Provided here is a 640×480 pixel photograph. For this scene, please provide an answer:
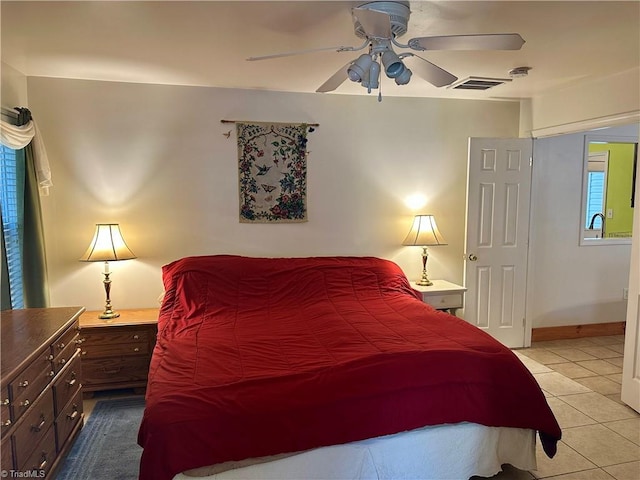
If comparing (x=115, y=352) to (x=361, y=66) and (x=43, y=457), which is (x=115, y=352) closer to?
(x=43, y=457)

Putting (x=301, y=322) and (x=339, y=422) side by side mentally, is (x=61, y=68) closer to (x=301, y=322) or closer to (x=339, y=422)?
(x=301, y=322)

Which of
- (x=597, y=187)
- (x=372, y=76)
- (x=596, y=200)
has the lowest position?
(x=596, y=200)

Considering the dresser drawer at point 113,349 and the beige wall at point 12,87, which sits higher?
the beige wall at point 12,87

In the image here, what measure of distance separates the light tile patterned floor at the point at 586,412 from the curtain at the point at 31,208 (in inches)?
126

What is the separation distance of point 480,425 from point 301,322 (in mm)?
1223

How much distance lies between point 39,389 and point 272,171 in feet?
7.71

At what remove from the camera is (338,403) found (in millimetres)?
1876

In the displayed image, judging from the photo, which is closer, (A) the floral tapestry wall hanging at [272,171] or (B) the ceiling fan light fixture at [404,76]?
(B) the ceiling fan light fixture at [404,76]

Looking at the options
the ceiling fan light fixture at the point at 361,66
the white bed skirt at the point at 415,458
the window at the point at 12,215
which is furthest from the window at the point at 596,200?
the window at the point at 12,215

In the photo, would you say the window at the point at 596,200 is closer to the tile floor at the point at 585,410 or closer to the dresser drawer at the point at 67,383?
the tile floor at the point at 585,410

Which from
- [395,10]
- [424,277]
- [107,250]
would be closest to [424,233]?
[424,277]

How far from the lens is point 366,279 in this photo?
355cm

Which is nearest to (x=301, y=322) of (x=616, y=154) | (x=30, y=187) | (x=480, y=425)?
(x=480, y=425)

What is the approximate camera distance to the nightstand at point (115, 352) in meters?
3.07
